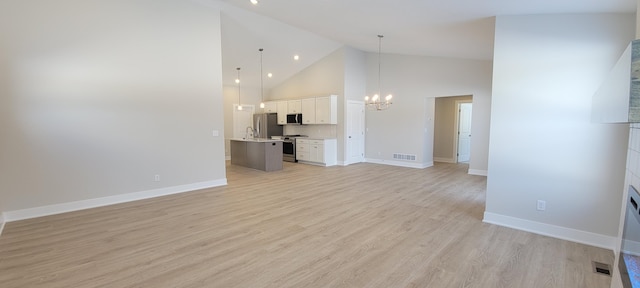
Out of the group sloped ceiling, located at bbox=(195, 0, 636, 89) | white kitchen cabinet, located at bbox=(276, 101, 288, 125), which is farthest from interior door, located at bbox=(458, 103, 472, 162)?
white kitchen cabinet, located at bbox=(276, 101, 288, 125)

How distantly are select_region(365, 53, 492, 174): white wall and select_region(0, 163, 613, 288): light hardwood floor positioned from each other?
3.13 m

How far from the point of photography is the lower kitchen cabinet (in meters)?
8.59

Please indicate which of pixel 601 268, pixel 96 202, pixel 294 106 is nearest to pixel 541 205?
pixel 601 268

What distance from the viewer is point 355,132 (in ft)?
29.5

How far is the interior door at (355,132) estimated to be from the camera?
8.71 metres

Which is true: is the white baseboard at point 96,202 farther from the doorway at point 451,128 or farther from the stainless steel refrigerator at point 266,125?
the doorway at point 451,128

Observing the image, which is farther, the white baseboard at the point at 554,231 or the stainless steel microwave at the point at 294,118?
the stainless steel microwave at the point at 294,118

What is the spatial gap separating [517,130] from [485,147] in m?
3.93

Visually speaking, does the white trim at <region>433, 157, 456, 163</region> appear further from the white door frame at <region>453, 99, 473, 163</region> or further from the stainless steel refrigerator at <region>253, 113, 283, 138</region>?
the stainless steel refrigerator at <region>253, 113, 283, 138</region>

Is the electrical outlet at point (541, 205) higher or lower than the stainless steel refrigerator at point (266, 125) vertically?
lower

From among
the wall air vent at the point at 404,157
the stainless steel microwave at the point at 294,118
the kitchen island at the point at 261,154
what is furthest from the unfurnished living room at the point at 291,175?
the stainless steel microwave at the point at 294,118

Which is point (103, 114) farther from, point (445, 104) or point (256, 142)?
point (445, 104)

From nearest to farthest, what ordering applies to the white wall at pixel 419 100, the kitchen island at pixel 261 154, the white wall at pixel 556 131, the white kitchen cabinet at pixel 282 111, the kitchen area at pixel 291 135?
the white wall at pixel 556 131 < the white wall at pixel 419 100 < the kitchen island at pixel 261 154 < the kitchen area at pixel 291 135 < the white kitchen cabinet at pixel 282 111

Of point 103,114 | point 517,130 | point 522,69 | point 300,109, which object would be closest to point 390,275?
point 517,130
